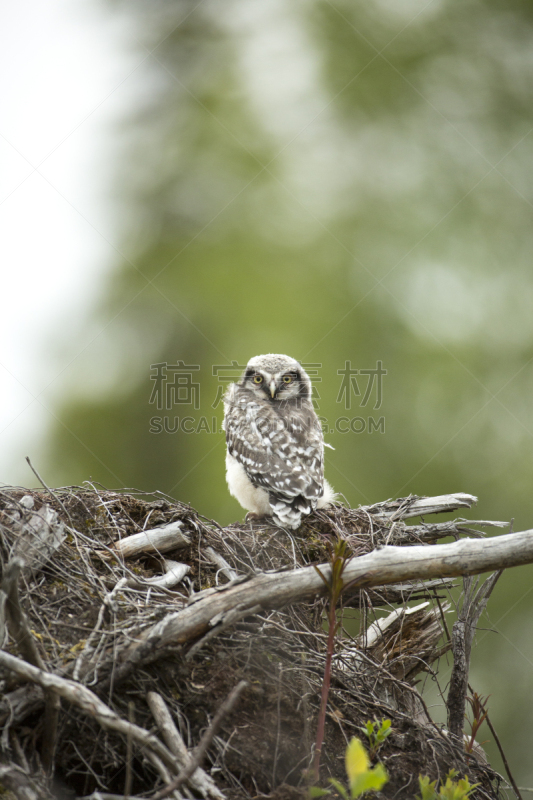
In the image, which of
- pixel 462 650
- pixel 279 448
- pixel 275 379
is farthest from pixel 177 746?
pixel 275 379

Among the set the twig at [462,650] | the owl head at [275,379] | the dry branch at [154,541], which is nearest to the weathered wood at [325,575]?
the twig at [462,650]

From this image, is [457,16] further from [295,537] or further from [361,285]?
[295,537]

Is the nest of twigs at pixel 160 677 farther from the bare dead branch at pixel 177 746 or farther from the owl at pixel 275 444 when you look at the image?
the owl at pixel 275 444

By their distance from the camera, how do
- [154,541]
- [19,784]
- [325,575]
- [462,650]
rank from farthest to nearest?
[154,541] → [462,650] → [325,575] → [19,784]

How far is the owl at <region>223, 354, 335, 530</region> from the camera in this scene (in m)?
3.54

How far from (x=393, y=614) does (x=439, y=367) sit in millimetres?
5073

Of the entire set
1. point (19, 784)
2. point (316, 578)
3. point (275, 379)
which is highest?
point (275, 379)

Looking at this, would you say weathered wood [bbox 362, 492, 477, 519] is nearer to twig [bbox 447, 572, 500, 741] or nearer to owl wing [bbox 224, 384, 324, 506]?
owl wing [bbox 224, 384, 324, 506]

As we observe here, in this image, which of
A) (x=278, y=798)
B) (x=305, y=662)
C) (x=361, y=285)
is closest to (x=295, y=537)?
(x=305, y=662)

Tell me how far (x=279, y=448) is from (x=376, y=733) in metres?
2.15

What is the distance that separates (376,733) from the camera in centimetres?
196

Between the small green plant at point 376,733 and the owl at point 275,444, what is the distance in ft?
4.98

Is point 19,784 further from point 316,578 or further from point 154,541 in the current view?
point 154,541

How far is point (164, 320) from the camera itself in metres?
7.94
